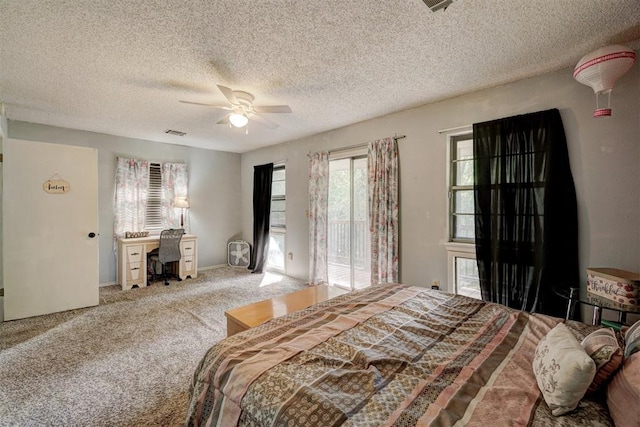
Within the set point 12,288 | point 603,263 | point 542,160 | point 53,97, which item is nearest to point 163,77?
point 53,97

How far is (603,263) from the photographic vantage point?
7.41ft

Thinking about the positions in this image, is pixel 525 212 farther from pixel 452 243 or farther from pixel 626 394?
pixel 626 394

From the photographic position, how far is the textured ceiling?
1.73 meters

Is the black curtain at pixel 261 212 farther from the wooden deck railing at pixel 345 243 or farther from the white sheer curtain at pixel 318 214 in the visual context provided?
the wooden deck railing at pixel 345 243

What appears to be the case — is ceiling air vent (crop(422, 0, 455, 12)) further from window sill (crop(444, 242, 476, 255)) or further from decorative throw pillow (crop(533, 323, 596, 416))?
window sill (crop(444, 242, 476, 255))

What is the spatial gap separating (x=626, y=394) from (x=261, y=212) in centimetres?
521

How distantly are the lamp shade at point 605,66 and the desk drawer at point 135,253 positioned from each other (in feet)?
18.4

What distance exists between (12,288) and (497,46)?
17.7 feet

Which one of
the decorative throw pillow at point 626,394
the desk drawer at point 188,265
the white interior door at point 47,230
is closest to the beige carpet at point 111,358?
the white interior door at point 47,230

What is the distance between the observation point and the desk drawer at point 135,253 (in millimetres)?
4438

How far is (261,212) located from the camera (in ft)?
18.4

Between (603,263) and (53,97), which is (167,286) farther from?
(603,263)

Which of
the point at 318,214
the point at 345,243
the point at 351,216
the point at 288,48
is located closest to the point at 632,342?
the point at 288,48

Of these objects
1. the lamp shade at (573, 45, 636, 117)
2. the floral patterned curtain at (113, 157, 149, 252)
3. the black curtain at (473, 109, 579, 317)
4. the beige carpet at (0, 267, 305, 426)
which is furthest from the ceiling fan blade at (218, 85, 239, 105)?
the floral patterned curtain at (113, 157, 149, 252)
